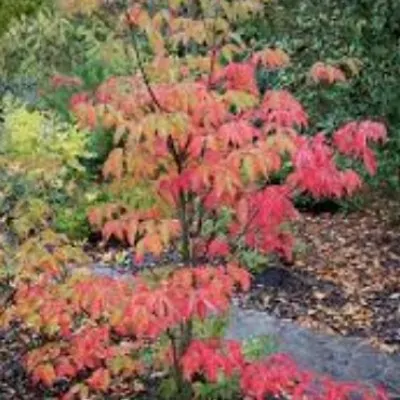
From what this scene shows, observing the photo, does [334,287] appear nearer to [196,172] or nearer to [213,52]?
[213,52]

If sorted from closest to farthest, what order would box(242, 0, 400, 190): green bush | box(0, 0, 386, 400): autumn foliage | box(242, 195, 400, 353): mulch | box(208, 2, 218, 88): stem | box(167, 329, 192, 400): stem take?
box(0, 0, 386, 400): autumn foliage < box(208, 2, 218, 88): stem < box(167, 329, 192, 400): stem < box(242, 195, 400, 353): mulch < box(242, 0, 400, 190): green bush

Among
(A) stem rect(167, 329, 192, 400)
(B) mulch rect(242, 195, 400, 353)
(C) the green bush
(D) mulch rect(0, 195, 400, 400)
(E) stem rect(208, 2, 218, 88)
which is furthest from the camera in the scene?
(C) the green bush

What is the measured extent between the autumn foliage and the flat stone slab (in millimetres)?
935

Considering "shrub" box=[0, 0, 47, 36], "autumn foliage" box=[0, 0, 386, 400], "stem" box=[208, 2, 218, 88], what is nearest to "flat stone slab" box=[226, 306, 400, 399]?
"autumn foliage" box=[0, 0, 386, 400]

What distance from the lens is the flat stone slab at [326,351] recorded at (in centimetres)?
530

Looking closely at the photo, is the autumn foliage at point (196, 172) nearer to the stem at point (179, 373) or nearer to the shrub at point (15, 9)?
the stem at point (179, 373)

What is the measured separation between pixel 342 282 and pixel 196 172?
338 centimetres

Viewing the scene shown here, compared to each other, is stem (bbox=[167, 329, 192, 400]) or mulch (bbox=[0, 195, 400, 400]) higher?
stem (bbox=[167, 329, 192, 400])

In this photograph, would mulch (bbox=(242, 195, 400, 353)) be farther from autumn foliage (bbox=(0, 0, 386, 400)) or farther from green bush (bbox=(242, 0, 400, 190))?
autumn foliage (bbox=(0, 0, 386, 400))

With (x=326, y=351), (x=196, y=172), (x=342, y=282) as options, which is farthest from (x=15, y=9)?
(x=196, y=172)

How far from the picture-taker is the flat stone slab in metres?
5.30

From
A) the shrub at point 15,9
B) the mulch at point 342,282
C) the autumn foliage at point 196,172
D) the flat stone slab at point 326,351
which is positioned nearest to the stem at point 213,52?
the autumn foliage at point 196,172

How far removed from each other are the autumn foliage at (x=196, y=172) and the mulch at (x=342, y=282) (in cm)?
167

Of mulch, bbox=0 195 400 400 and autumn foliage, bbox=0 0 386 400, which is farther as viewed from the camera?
mulch, bbox=0 195 400 400
